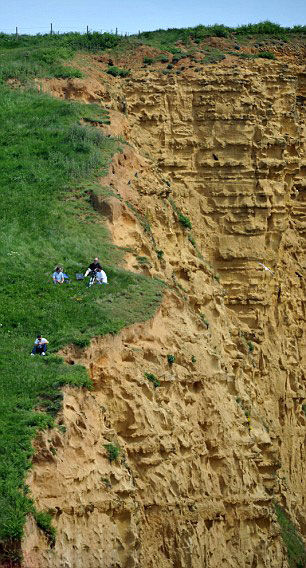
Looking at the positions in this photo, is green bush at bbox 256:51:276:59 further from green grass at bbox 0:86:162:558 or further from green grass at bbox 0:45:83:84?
green grass at bbox 0:86:162:558

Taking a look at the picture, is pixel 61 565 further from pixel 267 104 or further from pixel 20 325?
pixel 267 104

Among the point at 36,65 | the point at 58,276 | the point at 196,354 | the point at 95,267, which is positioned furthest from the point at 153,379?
the point at 36,65

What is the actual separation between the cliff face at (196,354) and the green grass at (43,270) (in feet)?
2.01

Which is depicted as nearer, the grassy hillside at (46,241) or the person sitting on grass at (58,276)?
the grassy hillside at (46,241)

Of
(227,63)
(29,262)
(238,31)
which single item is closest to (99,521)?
(29,262)

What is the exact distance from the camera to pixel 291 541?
5522cm

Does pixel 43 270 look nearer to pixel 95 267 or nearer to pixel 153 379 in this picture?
pixel 95 267

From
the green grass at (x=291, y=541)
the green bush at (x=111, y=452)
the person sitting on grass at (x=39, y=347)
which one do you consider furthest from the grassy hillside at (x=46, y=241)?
the green grass at (x=291, y=541)

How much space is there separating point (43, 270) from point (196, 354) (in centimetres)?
502

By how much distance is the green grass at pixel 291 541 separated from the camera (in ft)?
175

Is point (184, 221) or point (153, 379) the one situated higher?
point (184, 221)

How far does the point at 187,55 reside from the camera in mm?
63188

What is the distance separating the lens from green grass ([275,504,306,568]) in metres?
53.4

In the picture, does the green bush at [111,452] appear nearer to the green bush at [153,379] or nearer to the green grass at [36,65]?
the green bush at [153,379]
